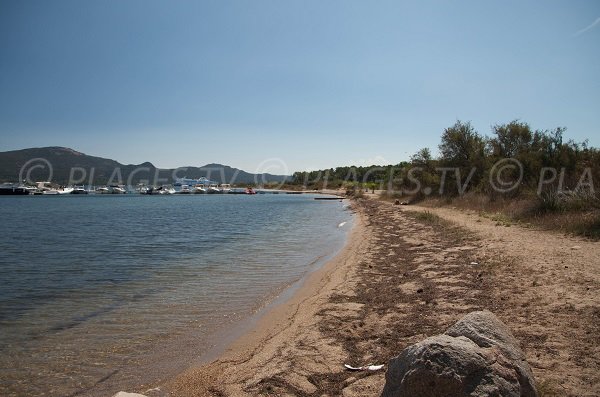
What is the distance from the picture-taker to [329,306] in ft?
26.6

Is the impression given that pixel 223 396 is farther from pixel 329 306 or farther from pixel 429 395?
pixel 329 306

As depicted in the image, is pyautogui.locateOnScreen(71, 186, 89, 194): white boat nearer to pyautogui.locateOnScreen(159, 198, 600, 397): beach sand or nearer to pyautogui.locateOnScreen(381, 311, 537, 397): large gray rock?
pyautogui.locateOnScreen(159, 198, 600, 397): beach sand

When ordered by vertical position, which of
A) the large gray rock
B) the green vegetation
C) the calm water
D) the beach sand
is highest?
the green vegetation

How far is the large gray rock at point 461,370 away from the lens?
2957 mm

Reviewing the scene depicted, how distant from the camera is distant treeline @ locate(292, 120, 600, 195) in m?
19.9

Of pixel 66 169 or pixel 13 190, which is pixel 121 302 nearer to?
pixel 13 190

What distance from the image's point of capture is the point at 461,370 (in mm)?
2994

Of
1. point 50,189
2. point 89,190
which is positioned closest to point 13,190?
point 50,189

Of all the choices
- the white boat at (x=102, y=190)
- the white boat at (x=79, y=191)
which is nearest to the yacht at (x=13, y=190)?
the white boat at (x=79, y=191)

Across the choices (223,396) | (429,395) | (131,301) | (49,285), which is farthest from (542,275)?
(49,285)

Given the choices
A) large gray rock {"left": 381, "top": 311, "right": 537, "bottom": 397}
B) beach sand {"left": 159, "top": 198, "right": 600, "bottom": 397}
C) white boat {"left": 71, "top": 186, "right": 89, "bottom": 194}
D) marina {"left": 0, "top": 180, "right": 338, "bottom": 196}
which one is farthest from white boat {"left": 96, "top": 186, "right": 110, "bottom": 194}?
large gray rock {"left": 381, "top": 311, "right": 537, "bottom": 397}

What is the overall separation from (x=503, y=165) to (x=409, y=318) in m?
24.4

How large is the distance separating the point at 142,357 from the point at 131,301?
3.55 m

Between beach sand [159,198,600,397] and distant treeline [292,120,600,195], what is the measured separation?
352 inches
